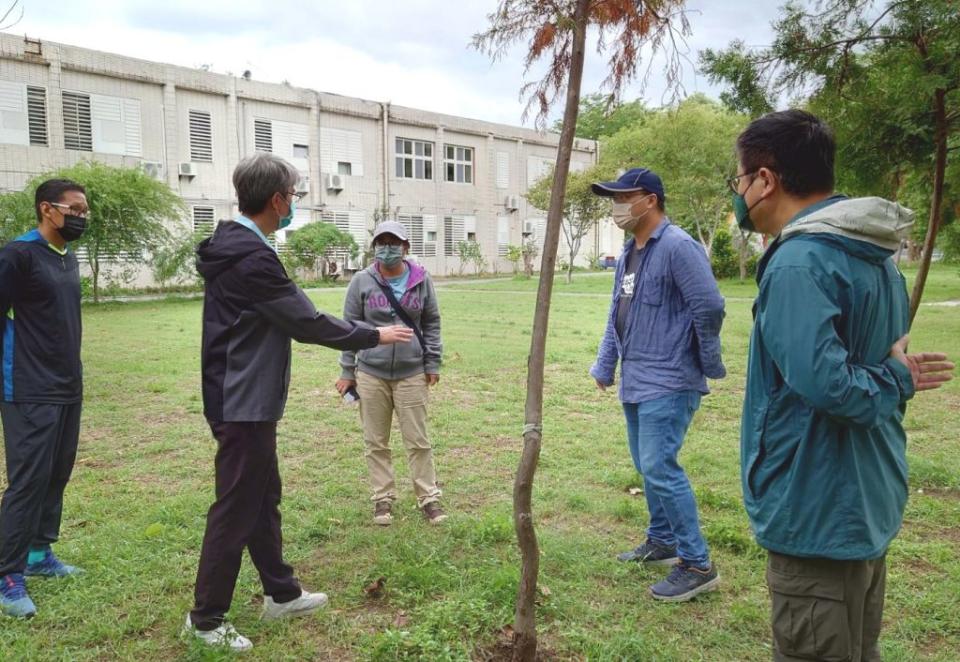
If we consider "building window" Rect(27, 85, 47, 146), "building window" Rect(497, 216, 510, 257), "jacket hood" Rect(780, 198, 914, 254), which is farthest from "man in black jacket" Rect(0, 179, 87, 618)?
"building window" Rect(497, 216, 510, 257)

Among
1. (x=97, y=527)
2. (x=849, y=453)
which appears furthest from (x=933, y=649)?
(x=97, y=527)

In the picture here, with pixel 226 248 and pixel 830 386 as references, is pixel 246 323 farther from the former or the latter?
pixel 830 386

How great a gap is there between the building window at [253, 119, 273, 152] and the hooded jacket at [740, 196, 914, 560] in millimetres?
29600

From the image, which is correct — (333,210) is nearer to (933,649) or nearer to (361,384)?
(361,384)

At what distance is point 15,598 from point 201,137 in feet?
88.6

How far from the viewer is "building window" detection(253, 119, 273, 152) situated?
2938 centimetres

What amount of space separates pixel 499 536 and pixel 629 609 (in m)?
1.05

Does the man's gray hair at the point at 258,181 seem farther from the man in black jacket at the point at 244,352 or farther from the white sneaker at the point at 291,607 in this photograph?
the white sneaker at the point at 291,607

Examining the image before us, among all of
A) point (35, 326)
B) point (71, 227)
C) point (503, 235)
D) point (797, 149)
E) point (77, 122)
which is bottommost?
point (35, 326)

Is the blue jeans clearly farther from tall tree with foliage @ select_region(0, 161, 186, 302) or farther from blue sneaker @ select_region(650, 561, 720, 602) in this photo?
tall tree with foliage @ select_region(0, 161, 186, 302)

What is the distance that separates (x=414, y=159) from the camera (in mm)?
35062

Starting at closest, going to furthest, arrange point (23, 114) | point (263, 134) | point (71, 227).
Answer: point (71, 227)
point (23, 114)
point (263, 134)

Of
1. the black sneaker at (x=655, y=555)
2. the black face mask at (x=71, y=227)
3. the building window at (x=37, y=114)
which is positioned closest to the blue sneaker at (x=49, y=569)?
the black face mask at (x=71, y=227)

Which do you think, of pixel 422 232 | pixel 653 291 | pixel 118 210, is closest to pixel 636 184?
pixel 653 291
